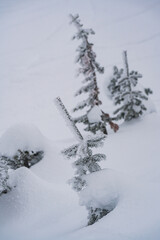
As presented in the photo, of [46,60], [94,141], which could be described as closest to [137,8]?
[46,60]

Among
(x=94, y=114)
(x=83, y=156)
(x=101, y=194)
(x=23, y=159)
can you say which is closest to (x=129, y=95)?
(x=94, y=114)

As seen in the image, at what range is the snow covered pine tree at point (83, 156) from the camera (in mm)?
3912

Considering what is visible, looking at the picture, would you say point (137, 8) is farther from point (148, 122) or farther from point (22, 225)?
point (22, 225)

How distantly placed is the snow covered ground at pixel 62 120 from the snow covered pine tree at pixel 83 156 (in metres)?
0.28

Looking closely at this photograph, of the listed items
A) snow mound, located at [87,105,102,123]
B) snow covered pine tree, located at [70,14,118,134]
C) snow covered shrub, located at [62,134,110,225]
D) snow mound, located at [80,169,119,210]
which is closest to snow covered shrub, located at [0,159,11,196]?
snow covered shrub, located at [62,134,110,225]

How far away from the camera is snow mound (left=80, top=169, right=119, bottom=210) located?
12.5 feet

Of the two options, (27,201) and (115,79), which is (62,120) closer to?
(115,79)

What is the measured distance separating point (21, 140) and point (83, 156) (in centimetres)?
527

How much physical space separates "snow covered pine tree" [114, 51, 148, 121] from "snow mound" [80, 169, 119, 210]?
7738mm

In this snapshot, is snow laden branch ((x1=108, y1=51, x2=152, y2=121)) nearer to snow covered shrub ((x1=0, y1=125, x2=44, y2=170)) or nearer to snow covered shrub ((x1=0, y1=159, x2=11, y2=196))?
snow covered shrub ((x1=0, y1=125, x2=44, y2=170))

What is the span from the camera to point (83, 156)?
4.14 m

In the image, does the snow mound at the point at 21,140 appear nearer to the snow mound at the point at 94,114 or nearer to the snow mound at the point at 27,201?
the snow mound at the point at 94,114

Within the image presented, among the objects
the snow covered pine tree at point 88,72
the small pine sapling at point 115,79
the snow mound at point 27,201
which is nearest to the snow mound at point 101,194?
the snow mound at point 27,201

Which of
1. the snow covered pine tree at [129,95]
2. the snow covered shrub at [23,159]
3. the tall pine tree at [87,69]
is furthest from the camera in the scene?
the snow covered pine tree at [129,95]
